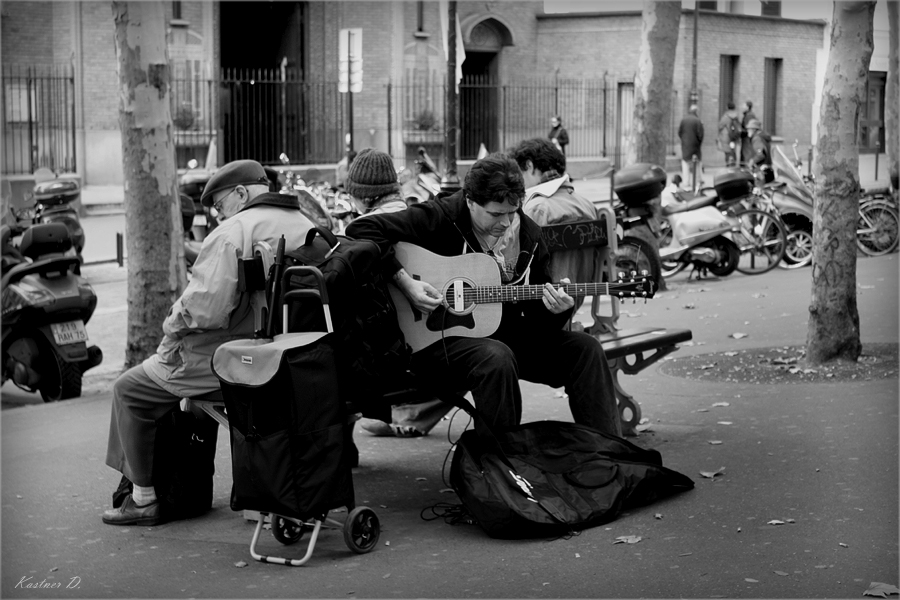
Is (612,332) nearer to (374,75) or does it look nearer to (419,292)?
(419,292)

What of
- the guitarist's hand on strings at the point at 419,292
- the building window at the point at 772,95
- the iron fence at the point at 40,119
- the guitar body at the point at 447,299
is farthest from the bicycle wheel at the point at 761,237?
the building window at the point at 772,95

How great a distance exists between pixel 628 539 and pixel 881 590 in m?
1.01

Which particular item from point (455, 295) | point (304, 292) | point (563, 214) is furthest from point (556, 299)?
point (563, 214)

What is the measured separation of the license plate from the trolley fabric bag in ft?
13.6

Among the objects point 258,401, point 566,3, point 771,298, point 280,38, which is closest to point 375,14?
point 280,38

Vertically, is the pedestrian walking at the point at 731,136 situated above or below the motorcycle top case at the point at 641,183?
above

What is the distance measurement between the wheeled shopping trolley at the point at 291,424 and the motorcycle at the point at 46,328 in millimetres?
3909

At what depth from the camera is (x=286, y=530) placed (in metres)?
4.89

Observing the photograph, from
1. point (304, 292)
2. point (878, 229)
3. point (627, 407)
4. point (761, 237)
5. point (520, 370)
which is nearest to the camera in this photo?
point (304, 292)

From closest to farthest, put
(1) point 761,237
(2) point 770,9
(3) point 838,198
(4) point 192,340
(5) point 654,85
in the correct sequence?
(4) point 192,340 < (3) point 838,198 < (5) point 654,85 < (1) point 761,237 < (2) point 770,9

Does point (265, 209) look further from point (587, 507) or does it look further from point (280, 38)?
point (280, 38)

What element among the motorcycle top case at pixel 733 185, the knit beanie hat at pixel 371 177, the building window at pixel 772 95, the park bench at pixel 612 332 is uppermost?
the building window at pixel 772 95

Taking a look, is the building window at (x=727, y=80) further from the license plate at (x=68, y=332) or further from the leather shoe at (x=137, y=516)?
the leather shoe at (x=137, y=516)

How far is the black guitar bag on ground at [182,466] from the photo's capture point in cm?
521
